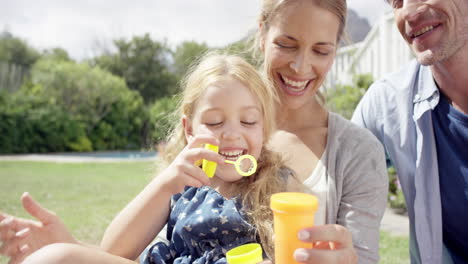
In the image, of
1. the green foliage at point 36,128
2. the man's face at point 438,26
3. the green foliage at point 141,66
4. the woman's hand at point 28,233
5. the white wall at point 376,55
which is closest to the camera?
the woman's hand at point 28,233

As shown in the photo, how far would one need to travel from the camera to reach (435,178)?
8.46ft

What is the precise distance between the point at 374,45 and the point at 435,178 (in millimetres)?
10853

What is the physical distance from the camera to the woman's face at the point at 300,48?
2.36 m

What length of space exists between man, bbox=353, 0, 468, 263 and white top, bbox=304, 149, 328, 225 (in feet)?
2.39

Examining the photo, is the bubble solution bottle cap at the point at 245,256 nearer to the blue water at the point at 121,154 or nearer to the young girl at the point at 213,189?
the young girl at the point at 213,189

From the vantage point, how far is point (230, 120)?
210cm

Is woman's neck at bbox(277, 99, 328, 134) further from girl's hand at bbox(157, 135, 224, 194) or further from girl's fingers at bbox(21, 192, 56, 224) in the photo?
girl's fingers at bbox(21, 192, 56, 224)

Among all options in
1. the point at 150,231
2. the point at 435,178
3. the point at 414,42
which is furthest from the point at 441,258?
the point at 150,231

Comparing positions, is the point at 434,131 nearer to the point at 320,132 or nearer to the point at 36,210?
the point at 320,132

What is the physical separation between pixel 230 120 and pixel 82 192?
8786 millimetres

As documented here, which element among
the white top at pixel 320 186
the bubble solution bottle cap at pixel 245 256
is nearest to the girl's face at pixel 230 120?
the white top at pixel 320 186

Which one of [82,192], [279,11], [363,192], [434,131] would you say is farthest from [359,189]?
[82,192]

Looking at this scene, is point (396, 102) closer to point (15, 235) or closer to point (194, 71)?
point (194, 71)

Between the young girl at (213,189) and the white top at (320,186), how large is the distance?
12 cm
